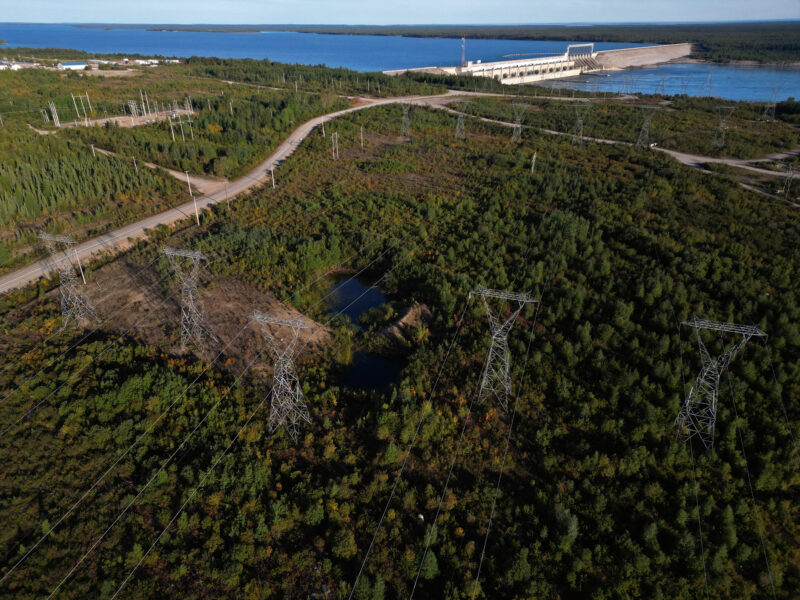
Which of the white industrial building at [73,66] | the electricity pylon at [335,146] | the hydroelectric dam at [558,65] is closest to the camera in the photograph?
the electricity pylon at [335,146]

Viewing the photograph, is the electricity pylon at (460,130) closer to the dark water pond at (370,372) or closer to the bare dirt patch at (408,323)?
the bare dirt patch at (408,323)

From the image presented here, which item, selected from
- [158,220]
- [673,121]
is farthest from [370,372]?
[673,121]

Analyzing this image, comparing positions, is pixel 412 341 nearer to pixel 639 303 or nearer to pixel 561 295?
pixel 561 295

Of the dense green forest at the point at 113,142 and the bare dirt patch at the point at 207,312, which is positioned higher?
the dense green forest at the point at 113,142

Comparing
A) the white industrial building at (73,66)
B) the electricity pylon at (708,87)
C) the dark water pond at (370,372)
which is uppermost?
the white industrial building at (73,66)

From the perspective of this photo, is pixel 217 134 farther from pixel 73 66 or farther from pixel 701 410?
pixel 73 66

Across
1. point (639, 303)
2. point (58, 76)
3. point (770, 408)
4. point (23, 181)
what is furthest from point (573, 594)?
point (58, 76)

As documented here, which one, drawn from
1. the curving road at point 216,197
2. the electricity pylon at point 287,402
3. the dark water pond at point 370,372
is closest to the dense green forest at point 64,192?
the curving road at point 216,197
